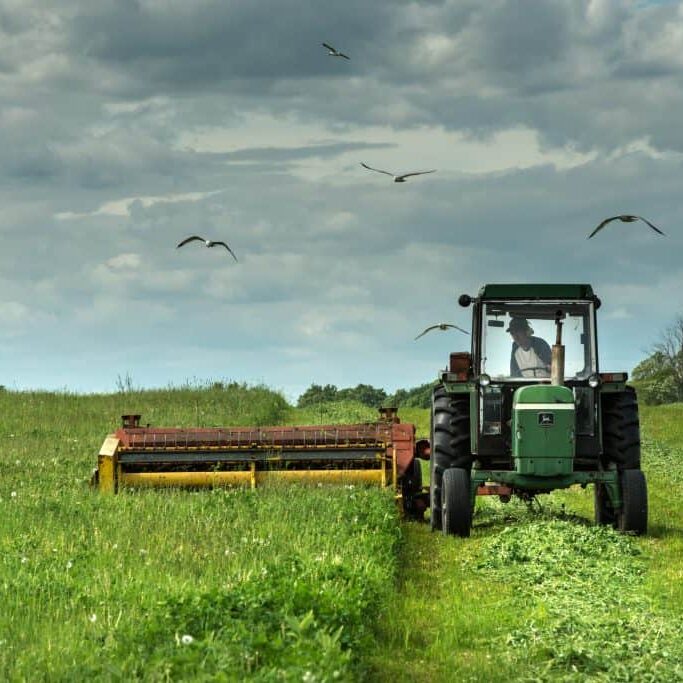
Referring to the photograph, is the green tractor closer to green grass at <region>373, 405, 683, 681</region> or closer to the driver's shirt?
the driver's shirt

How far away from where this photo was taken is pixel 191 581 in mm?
10594

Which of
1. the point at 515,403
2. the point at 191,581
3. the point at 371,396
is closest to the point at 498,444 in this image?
the point at 515,403

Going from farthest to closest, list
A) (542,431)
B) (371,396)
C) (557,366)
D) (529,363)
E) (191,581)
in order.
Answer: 1. (371,396)
2. (529,363)
3. (557,366)
4. (542,431)
5. (191,581)

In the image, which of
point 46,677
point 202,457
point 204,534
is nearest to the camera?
point 46,677

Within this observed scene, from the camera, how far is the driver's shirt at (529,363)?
1644 centimetres

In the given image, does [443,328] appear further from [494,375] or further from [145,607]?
[145,607]

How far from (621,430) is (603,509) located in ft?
4.06

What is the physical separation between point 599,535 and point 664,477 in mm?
11238

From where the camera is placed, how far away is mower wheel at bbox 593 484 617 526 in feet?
55.8

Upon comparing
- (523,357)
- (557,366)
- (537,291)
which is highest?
(537,291)

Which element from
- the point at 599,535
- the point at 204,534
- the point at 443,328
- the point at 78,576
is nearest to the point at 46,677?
the point at 78,576

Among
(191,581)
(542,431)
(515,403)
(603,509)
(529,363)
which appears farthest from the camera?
(603,509)

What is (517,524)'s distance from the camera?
54.8 feet

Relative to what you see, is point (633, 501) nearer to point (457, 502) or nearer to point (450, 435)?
point (457, 502)
